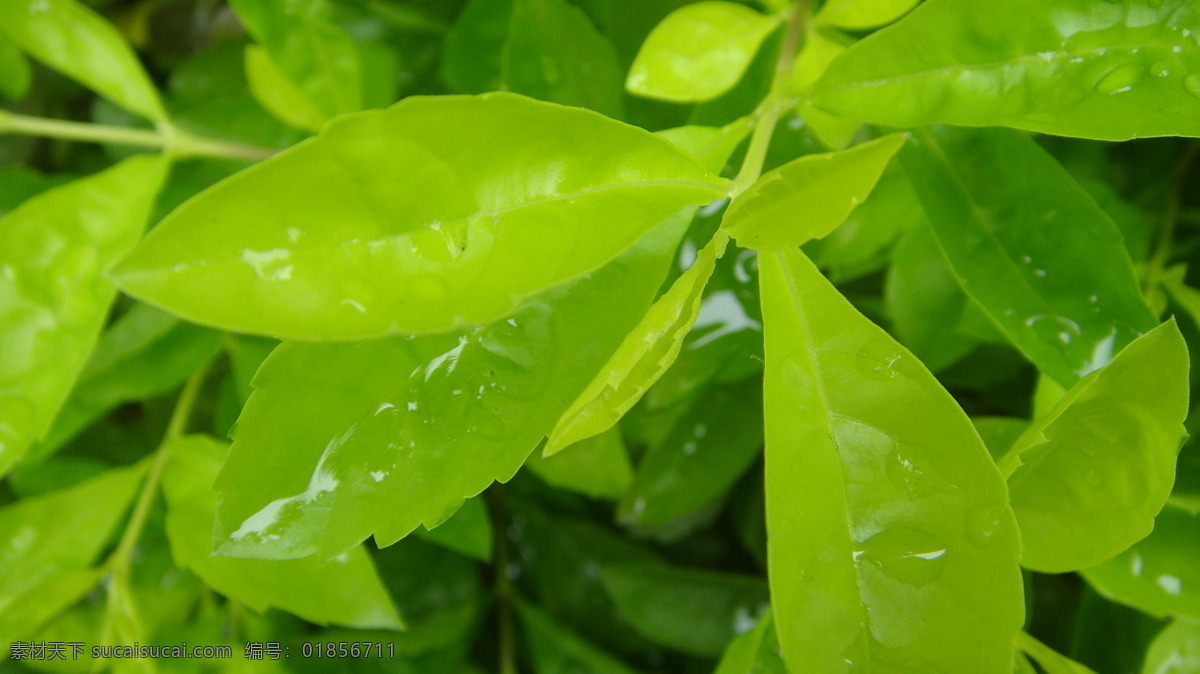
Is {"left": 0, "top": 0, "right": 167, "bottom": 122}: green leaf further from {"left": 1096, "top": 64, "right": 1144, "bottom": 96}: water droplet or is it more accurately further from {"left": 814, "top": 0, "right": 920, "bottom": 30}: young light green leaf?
{"left": 1096, "top": 64, "right": 1144, "bottom": 96}: water droplet

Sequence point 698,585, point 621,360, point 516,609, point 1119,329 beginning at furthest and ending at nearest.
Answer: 1. point 516,609
2. point 698,585
3. point 1119,329
4. point 621,360

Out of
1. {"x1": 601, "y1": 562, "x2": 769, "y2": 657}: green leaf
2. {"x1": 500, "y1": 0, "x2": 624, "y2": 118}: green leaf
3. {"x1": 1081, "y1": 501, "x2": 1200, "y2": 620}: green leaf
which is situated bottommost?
{"x1": 601, "y1": 562, "x2": 769, "y2": 657}: green leaf

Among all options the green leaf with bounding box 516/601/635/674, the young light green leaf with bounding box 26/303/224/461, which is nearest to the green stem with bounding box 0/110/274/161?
the young light green leaf with bounding box 26/303/224/461

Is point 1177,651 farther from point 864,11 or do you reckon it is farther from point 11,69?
point 11,69

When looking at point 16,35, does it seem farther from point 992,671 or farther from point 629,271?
point 992,671

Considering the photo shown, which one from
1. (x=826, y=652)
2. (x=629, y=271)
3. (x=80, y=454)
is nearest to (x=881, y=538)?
(x=826, y=652)
